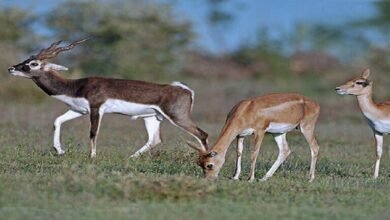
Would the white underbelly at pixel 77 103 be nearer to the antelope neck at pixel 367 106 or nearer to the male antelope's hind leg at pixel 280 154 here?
the male antelope's hind leg at pixel 280 154

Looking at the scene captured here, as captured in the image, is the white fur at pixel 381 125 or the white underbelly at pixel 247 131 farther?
the white fur at pixel 381 125

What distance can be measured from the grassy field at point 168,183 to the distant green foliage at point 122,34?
47.9ft

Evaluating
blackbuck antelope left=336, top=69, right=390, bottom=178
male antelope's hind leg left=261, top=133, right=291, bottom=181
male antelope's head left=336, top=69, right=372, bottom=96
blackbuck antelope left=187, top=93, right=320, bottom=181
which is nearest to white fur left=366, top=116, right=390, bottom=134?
blackbuck antelope left=336, top=69, right=390, bottom=178

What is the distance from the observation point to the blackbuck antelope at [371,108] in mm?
13453

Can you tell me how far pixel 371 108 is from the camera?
1355 cm

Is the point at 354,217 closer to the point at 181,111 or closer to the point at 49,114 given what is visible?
the point at 181,111

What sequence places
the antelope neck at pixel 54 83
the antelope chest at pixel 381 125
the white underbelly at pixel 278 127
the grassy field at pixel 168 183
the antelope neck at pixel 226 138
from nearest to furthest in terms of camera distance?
the grassy field at pixel 168 183, the antelope neck at pixel 226 138, the white underbelly at pixel 278 127, the antelope chest at pixel 381 125, the antelope neck at pixel 54 83

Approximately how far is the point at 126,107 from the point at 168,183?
192 inches

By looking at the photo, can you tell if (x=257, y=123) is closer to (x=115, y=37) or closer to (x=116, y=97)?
(x=116, y=97)

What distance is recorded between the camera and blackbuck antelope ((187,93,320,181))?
1184 centimetres

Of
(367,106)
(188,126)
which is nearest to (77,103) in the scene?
(188,126)

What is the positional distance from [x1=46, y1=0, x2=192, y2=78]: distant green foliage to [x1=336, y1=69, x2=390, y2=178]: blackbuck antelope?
20.2 meters

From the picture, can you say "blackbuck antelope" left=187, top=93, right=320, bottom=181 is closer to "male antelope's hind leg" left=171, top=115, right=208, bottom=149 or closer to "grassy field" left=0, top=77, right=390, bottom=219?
"grassy field" left=0, top=77, right=390, bottom=219

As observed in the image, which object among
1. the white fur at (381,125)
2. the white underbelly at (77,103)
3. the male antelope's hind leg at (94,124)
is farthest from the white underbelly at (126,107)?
the white fur at (381,125)
